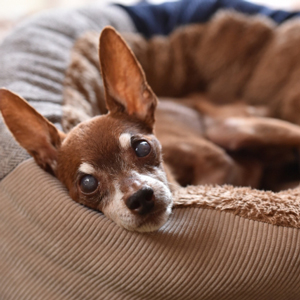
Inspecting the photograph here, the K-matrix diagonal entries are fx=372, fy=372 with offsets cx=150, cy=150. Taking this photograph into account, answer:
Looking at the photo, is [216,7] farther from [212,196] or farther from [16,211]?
[16,211]

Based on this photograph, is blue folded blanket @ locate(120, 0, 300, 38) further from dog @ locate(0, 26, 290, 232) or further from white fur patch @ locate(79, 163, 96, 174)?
white fur patch @ locate(79, 163, 96, 174)

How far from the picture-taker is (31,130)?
1.59m

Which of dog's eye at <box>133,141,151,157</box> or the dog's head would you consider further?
dog's eye at <box>133,141,151,157</box>

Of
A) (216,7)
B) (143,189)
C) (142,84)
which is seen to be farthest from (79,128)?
(216,7)

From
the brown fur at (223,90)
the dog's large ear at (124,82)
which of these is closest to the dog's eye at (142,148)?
the dog's large ear at (124,82)

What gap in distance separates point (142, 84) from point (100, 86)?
708 mm

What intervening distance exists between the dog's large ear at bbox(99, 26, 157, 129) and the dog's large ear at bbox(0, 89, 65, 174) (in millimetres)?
292

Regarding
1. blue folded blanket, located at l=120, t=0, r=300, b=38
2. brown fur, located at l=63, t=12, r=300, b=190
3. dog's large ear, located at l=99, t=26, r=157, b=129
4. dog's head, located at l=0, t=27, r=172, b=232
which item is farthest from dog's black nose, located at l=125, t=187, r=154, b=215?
blue folded blanket, located at l=120, t=0, r=300, b=38

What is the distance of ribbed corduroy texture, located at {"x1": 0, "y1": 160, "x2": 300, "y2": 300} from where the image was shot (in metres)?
1.33

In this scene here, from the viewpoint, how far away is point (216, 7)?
279 centimetres

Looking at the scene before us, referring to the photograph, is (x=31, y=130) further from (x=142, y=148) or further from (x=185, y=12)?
(x=185, y=12)

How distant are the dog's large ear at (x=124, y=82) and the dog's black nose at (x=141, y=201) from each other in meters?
0.48

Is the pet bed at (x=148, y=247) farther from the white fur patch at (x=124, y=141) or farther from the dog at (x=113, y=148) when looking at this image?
the white fur patch at (x=124, y=141)

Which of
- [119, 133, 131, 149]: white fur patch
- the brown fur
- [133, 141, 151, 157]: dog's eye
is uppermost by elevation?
[119, 133, 131, 149]: white fur patch
